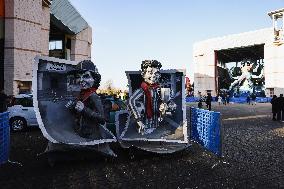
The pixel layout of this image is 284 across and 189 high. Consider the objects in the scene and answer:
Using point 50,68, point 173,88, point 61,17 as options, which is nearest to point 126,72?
point 173,88

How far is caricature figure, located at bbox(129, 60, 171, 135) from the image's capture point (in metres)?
7.81

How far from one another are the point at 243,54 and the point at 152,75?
59.0m

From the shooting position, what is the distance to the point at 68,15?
3731cm

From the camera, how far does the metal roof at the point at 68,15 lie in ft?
112

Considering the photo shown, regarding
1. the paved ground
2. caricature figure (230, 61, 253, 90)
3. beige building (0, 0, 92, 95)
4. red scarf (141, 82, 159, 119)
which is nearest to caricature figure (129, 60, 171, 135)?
red scarf (141, 82, 159, 119)

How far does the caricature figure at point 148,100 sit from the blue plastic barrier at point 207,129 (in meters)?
1.11

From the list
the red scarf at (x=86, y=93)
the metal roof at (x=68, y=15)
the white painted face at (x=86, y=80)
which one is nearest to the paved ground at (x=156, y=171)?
the red scarf at (x=86, y=93)

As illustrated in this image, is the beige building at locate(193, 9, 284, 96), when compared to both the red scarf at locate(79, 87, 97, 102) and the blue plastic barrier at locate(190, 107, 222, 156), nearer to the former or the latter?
the blue plastic barrier at locate(190, 107, 222, 156)

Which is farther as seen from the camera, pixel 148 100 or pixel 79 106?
pixel 148 100

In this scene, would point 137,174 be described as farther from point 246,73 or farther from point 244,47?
point 246,73

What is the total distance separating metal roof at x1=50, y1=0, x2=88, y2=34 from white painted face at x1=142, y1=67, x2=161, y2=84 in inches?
1058

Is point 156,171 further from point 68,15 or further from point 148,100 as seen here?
point 68,15

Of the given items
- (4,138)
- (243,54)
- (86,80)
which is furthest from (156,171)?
(243,54)

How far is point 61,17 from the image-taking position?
116ft
